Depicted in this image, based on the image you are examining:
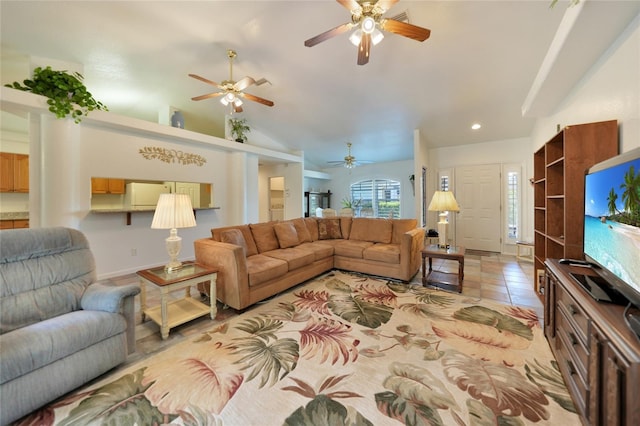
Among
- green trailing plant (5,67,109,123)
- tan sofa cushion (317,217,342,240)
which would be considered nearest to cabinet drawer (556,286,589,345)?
tan sofa cushion (317,217,342,240)

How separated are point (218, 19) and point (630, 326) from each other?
4.20m

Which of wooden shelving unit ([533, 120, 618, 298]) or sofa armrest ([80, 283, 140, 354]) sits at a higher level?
wooden shelving unit ([533, 120, 618, 298])

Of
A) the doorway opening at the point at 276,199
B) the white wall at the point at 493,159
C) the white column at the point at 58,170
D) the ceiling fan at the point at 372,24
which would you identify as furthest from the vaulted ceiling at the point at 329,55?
the doorway opening at the point at 276,199

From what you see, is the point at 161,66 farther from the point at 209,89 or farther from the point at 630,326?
the point at 630,326

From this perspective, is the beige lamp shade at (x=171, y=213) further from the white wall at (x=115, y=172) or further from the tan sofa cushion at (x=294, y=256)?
the white wall at (x=115, y=172)

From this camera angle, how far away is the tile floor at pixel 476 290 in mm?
2115

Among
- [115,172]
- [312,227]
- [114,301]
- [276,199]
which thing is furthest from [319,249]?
[276,199]

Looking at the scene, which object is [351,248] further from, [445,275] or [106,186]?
[106,186]

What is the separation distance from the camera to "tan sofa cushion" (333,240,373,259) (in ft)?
12.5

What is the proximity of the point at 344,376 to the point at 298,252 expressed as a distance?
1.96m

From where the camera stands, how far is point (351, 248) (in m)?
3.87

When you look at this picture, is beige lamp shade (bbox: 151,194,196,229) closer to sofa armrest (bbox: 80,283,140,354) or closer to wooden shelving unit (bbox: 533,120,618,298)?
sofa armrest (bbox: 80,283,140,354)

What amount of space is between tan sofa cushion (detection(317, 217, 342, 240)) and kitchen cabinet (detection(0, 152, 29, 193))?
5.77 m

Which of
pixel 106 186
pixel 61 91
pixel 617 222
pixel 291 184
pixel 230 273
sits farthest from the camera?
pixel 291 184
